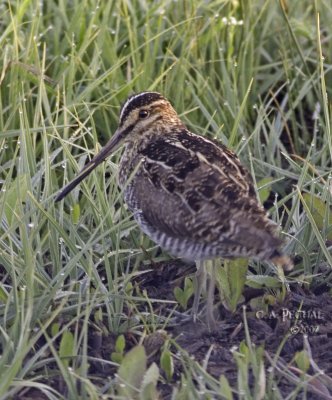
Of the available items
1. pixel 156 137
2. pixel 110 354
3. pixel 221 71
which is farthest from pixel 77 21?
pixel 110 354

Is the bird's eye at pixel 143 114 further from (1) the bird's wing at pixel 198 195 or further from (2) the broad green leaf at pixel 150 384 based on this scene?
(2) the broad green leaf at pixel 150 384

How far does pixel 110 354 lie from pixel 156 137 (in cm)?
94

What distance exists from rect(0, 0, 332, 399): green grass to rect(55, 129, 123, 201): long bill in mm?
57

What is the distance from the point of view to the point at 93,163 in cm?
393

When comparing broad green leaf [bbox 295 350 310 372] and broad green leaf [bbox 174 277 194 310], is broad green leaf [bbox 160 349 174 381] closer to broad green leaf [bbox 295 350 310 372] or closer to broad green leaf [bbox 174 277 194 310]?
broad green leaf [bbox 295 350 310 372]

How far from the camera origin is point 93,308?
3.64m

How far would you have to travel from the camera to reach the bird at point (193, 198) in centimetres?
344

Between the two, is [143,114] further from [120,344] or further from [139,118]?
[120,344]

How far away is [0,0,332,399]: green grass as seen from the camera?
10.9ft

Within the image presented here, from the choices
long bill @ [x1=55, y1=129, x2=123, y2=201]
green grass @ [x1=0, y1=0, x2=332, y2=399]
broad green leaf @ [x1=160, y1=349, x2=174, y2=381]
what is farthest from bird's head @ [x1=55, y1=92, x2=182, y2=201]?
broad green leaf @ [x1=160, y1=349, x2=174, y2=381]

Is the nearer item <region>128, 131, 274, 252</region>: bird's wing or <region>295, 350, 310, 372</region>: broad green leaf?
<region>295, 350, 310, 372</region>: broad green leaf

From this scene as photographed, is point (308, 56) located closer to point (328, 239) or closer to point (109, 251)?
point (328, 239)

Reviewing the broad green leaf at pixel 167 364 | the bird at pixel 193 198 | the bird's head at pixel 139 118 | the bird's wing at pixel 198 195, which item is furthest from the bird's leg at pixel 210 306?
the bird's head at pixel 139 118

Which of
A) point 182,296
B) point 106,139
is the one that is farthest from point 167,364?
point 106,139
